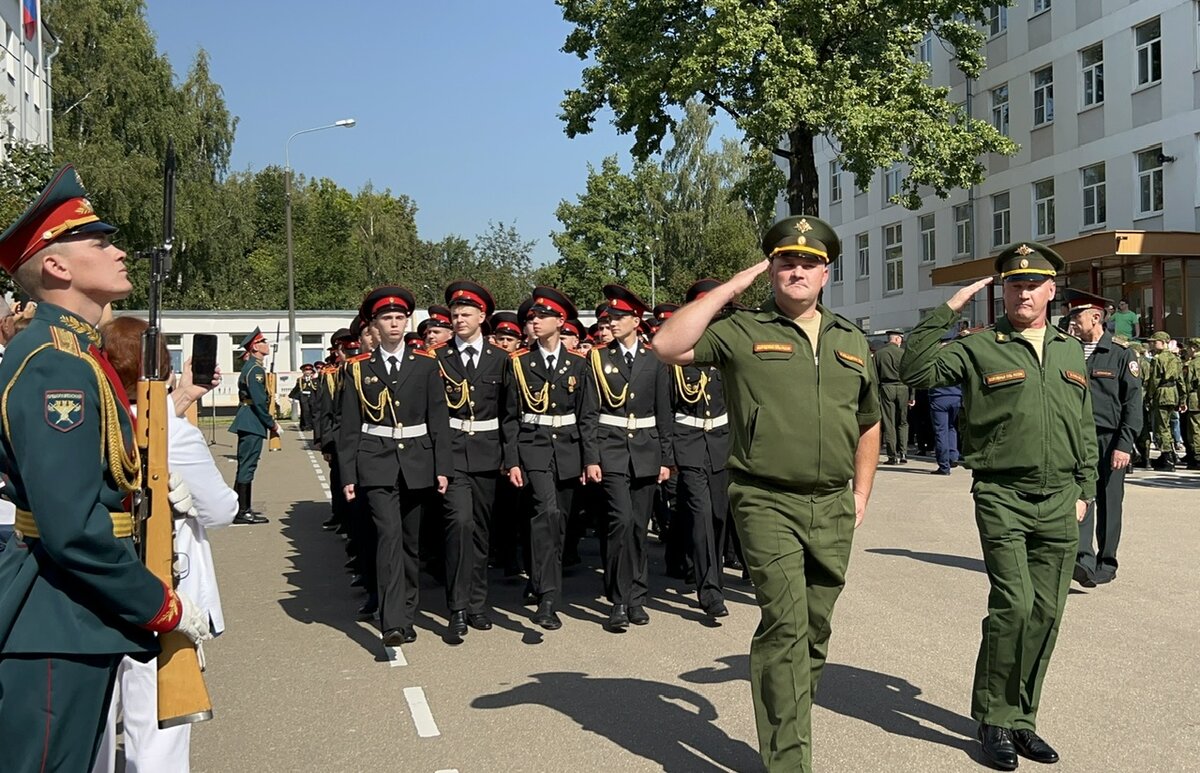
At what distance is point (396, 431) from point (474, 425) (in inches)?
33.7

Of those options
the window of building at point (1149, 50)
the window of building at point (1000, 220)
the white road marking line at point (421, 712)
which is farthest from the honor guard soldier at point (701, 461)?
the window of building at point (1000, 220)

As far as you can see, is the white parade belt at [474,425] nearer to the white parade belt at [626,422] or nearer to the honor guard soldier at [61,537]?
the white parade belt at [626,422]

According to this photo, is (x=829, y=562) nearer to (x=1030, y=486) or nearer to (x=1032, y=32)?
(x=1030, y=486)

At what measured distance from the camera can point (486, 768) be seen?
16.2 ft

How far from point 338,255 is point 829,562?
72702 millimetres

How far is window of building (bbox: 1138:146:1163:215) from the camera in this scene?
27.7 metres

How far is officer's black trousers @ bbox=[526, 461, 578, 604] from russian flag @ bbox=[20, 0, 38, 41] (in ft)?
105

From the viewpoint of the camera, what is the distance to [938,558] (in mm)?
10039

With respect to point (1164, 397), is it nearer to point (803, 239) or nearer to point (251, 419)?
point (251, 419)

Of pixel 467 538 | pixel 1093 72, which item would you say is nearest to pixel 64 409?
pixel 467 538

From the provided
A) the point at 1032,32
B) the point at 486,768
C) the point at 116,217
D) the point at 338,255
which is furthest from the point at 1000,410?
the point at 338,255

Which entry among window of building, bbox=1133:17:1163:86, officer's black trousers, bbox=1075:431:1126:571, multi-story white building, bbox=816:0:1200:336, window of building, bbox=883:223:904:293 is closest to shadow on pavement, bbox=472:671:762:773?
officer's black trousers, bbox=1075:431:1126:571

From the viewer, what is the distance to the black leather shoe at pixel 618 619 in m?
7.59

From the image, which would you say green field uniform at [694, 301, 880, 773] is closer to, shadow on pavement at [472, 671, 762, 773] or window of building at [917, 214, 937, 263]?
shadow on pavement at [472, 671, 762, 773]
